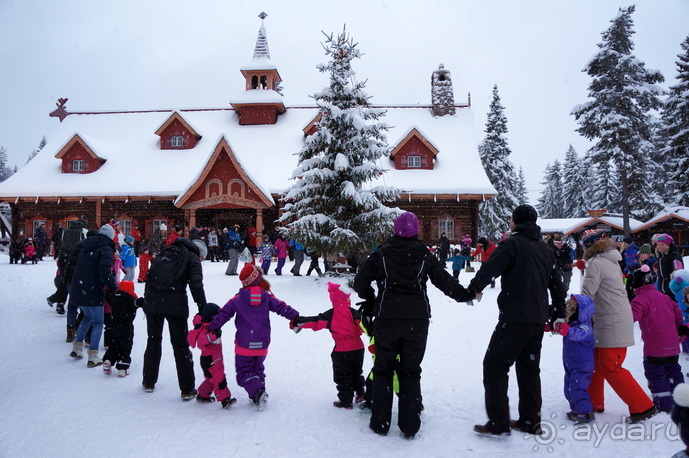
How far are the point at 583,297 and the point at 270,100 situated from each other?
2334 cm

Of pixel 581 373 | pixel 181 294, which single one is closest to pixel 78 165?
pixel 181 294

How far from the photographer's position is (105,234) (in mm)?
5957

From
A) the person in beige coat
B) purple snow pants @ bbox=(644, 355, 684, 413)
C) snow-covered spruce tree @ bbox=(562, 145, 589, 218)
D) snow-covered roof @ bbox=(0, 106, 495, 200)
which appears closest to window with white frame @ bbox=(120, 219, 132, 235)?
snow-covered roof @ bbox=(0, 106, 495, 200)

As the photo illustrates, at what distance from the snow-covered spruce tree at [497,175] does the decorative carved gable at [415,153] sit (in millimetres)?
11621

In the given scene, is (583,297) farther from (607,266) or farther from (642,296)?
(642,296)

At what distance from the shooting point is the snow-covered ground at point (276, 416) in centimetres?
361

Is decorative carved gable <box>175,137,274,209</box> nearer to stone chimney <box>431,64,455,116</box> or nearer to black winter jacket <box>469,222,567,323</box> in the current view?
stone chimney <box>431,64,455,116</box>

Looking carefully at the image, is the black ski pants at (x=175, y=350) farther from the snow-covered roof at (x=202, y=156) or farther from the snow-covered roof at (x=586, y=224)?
the snow-covered roof at (x=586, y=224)

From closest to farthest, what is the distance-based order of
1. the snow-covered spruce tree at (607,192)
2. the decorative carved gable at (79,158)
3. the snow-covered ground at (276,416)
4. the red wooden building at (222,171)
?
the snow-covered ground at (276,416)
the red wooden building at (222,171)
the decorative carved gable at (79,158)
the snow-covered spruce tree at (607,192)

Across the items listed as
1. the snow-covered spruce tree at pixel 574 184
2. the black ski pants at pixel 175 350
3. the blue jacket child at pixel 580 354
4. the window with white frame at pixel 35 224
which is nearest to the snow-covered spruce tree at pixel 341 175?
the black ski pants at pixel 175 350

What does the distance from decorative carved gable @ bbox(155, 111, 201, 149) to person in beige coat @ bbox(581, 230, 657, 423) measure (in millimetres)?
22862

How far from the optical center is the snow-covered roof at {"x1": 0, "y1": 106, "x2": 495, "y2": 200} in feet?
70.7

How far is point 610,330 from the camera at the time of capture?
4121 millimetres

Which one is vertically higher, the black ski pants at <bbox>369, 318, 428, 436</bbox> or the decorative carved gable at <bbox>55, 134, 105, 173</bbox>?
the decorative carved gable at <bbox>55, 134, 105, 173</bbox>
